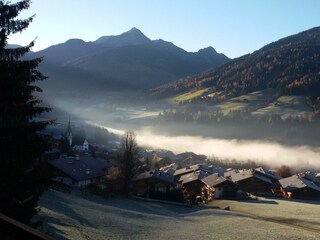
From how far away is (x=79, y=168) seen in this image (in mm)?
85562

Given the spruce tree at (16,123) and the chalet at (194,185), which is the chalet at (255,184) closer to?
the chalet at (194,185)

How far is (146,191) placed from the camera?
8269 centimetres

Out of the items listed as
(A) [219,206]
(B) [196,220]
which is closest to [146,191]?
(A) [219,206]

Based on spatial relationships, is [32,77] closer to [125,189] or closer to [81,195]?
[81,195]

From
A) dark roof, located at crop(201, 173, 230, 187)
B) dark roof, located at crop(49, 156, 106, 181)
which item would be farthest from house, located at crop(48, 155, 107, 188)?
dark roof, located at crop(201, 173, 230, 187)

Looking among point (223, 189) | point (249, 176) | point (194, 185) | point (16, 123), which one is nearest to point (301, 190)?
point (249, 176)

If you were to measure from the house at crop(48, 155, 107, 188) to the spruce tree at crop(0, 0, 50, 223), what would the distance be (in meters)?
58.5

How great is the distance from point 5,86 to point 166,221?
33439 millimetres

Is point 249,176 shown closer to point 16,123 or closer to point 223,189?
point 223,189

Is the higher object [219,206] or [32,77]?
[32,77]

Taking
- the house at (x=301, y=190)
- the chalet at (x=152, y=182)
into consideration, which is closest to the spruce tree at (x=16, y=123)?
the chalet at (x=152, y=182)

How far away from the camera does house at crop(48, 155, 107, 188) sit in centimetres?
8038

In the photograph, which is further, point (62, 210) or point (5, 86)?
point (62, 210)

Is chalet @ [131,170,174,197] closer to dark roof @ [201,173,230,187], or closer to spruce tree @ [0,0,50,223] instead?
dark roof @ [201,173,230,187]
